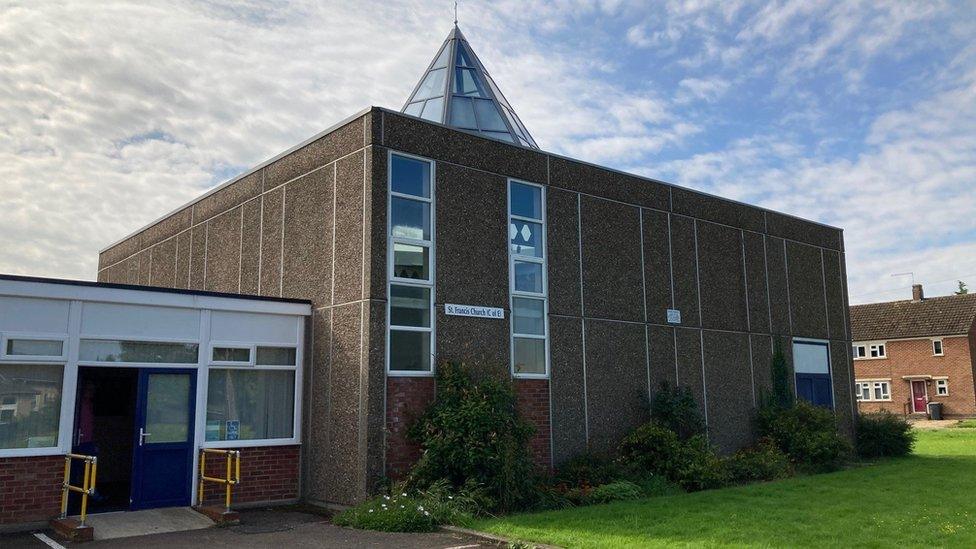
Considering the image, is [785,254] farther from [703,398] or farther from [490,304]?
[490,304]

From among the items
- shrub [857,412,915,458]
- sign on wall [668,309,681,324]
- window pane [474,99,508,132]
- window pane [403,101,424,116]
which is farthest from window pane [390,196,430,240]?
shrub [857,412,915,458]

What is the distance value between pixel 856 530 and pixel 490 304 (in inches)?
259

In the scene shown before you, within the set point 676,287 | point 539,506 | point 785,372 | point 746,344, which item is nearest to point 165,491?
point 539,506

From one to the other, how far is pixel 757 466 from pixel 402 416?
8.06m

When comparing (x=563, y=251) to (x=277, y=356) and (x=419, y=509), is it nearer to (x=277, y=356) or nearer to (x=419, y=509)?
(x=277, y=356)

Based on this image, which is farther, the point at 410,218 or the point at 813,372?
the point at 813,372

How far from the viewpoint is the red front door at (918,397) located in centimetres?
4400

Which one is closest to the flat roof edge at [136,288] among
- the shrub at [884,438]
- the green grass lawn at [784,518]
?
the green grass lawn at [784,518]

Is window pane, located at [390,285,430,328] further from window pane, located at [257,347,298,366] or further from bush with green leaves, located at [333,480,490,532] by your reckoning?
bush with green leaves, located at [333,480,490,532]

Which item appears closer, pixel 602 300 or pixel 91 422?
pixel 91 422

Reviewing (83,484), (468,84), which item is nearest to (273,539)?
(83,484)

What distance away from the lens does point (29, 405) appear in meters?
11.0

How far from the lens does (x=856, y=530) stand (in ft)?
33.8

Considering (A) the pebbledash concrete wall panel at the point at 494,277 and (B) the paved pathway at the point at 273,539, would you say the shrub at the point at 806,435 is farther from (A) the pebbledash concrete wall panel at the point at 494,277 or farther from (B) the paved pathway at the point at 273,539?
(B) the paved pathway at the point at 273,539
